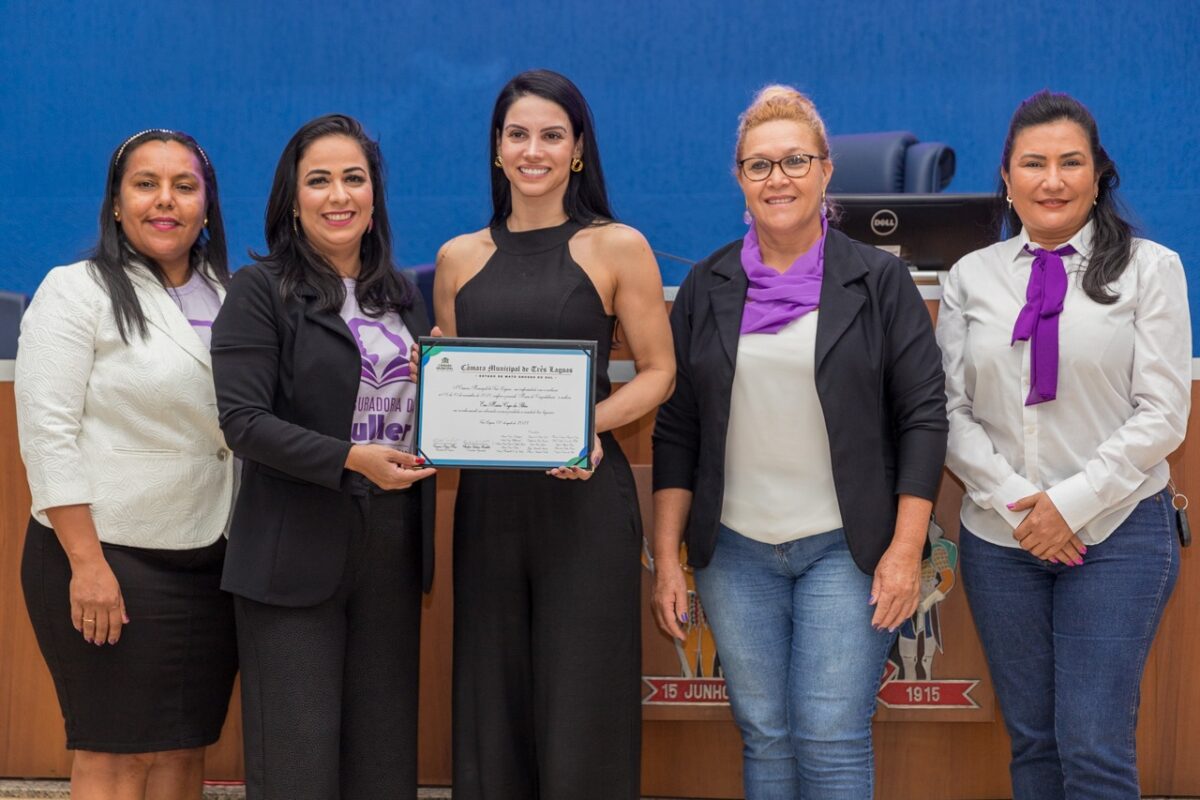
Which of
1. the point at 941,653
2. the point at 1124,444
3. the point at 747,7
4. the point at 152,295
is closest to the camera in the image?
the point at 1124,444

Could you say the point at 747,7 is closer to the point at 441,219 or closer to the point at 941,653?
the point at 441,219

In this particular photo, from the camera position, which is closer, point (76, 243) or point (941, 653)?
point (941, 653)

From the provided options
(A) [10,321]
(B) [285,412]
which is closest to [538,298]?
(B) [285,412]

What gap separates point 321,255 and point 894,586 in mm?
1167

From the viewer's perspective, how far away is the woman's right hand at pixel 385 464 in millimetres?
1882

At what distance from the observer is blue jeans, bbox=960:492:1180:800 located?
196cm

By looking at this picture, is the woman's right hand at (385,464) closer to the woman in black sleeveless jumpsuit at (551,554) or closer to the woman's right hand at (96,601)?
the woman in black sleeveless jumpsuit at (551,554)

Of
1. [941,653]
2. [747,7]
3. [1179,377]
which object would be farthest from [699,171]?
[1179,377]

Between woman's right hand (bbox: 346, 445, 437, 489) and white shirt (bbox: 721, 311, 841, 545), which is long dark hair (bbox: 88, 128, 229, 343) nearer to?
woman's right hand (bbox: 346, 445, 437, 489)

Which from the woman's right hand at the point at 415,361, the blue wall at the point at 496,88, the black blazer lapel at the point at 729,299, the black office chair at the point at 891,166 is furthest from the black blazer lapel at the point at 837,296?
the blue wall at the point at 496,88

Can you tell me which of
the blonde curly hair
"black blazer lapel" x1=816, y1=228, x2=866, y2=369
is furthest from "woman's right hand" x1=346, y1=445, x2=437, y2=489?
the blonde curly hair

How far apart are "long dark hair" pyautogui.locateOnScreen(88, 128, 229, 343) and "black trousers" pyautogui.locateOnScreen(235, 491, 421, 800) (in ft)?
1.93

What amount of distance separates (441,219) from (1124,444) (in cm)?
411

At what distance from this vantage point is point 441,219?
558 centimetres
